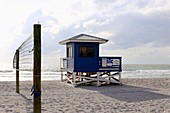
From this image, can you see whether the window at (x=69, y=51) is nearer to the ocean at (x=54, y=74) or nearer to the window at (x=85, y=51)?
the window at (x=85, y=51)

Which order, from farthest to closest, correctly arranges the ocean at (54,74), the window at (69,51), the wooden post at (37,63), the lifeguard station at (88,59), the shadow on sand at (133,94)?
the ocean at (54,74) < the window at (69,51) < the lifeguard station at (88,59) < the shadow on sand at (133,94) < the wooden post at (37,63)

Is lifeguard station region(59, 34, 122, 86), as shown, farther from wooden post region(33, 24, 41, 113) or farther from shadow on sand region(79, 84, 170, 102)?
wooden post region(33, 24, 41, 113)

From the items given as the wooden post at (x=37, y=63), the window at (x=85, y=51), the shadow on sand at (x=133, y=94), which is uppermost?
the window at (x=85, y=51)

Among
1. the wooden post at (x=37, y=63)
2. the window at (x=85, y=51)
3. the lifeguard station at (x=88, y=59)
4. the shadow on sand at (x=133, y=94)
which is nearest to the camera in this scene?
the wooden post at (x=37, y=63)

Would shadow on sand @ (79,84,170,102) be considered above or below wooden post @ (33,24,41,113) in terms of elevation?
below

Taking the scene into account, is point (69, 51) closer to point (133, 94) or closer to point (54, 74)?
point (133, 94)

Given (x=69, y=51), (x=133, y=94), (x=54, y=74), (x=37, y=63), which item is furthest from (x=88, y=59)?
(x=54, y=74)

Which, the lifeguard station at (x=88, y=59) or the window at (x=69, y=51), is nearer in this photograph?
the lifeguard station at (x=88, y=59)

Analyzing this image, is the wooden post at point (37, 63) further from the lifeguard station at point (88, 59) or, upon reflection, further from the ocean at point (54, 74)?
the ocean at point (54, 74)

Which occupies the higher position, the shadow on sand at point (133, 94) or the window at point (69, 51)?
the window at point (69, 51)

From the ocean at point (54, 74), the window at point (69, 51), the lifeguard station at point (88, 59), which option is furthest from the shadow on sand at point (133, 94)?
the ocean at point (54, 74)

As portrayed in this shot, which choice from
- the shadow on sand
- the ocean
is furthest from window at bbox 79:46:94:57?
the ocean

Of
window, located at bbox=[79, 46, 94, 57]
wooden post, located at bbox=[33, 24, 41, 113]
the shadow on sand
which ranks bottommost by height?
the shadow on sand

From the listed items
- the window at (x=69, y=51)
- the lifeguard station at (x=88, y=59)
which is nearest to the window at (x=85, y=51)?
the lifeguard station at (x=88, y=59)
